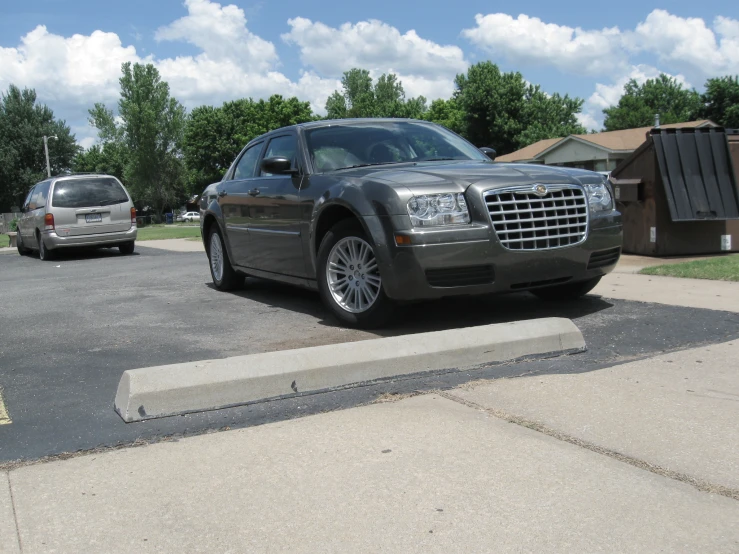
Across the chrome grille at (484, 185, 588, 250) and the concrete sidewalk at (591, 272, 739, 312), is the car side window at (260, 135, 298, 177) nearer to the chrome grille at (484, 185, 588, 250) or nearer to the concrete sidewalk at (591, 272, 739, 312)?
the chrome grille at (484, 185, 588, 250)

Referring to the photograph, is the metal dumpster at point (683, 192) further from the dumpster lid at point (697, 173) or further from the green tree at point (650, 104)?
the green tree at point (650, 104)

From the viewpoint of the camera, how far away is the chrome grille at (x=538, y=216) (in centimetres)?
547

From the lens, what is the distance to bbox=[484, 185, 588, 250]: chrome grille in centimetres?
547

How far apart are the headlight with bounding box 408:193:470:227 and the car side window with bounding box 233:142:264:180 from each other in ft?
9.49

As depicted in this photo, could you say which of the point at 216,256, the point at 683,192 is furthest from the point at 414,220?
the point at 683,192

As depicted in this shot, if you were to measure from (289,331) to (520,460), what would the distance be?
314 cm

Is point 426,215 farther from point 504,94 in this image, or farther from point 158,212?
point 158,212

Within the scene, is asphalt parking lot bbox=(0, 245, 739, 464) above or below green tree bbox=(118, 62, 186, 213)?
below

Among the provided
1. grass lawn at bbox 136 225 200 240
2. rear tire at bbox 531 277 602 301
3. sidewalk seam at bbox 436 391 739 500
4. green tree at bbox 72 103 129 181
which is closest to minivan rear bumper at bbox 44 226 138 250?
grass lawn at bbox 136 225 200 240

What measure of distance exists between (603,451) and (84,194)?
1440cm

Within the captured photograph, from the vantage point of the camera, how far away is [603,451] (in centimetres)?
326

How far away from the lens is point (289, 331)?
6.05m

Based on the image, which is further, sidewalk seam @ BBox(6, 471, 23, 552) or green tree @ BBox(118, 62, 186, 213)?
green tree @ BBox(118, 62, 186, 213)

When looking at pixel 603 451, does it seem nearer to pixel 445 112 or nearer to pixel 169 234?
pixel 169 234
